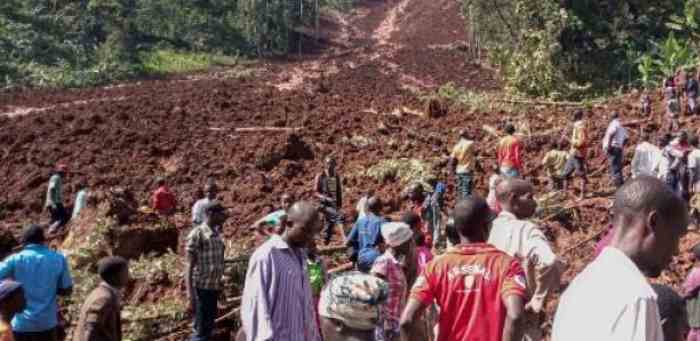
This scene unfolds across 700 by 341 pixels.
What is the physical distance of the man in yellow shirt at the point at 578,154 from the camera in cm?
1337

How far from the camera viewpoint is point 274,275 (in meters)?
4.48

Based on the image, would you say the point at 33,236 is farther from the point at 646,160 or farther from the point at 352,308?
the point at 646,160

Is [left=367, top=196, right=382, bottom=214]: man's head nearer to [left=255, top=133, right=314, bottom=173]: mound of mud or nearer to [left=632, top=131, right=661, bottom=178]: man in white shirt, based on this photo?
[left=632, top=131, right=661, bottom=178]: man in white shirt

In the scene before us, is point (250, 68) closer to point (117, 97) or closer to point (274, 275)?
point (117, 97)

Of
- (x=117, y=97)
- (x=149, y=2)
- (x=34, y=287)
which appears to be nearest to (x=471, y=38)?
(x=149, y=2)

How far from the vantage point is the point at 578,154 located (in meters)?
13.6

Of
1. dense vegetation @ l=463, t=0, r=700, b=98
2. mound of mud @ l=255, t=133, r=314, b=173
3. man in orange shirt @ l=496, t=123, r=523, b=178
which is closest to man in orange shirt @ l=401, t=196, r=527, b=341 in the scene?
man in orange shirt @ l=496, t=123, r=523, b=178

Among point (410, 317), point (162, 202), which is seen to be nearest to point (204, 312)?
point (410, 317)

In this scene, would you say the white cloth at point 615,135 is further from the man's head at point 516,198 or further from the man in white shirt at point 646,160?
the man's head at point 516,198

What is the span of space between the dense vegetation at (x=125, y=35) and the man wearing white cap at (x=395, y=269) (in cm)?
3037

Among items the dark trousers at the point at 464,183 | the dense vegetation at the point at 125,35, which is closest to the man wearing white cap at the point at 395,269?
the dark trousers at the point at 464,183

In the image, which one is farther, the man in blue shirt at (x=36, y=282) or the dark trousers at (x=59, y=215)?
the dark trousers at (x=59, y=215)

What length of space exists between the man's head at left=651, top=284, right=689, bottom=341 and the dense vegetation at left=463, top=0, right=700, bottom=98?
23015 mm

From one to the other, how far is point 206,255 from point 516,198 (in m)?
3.01
